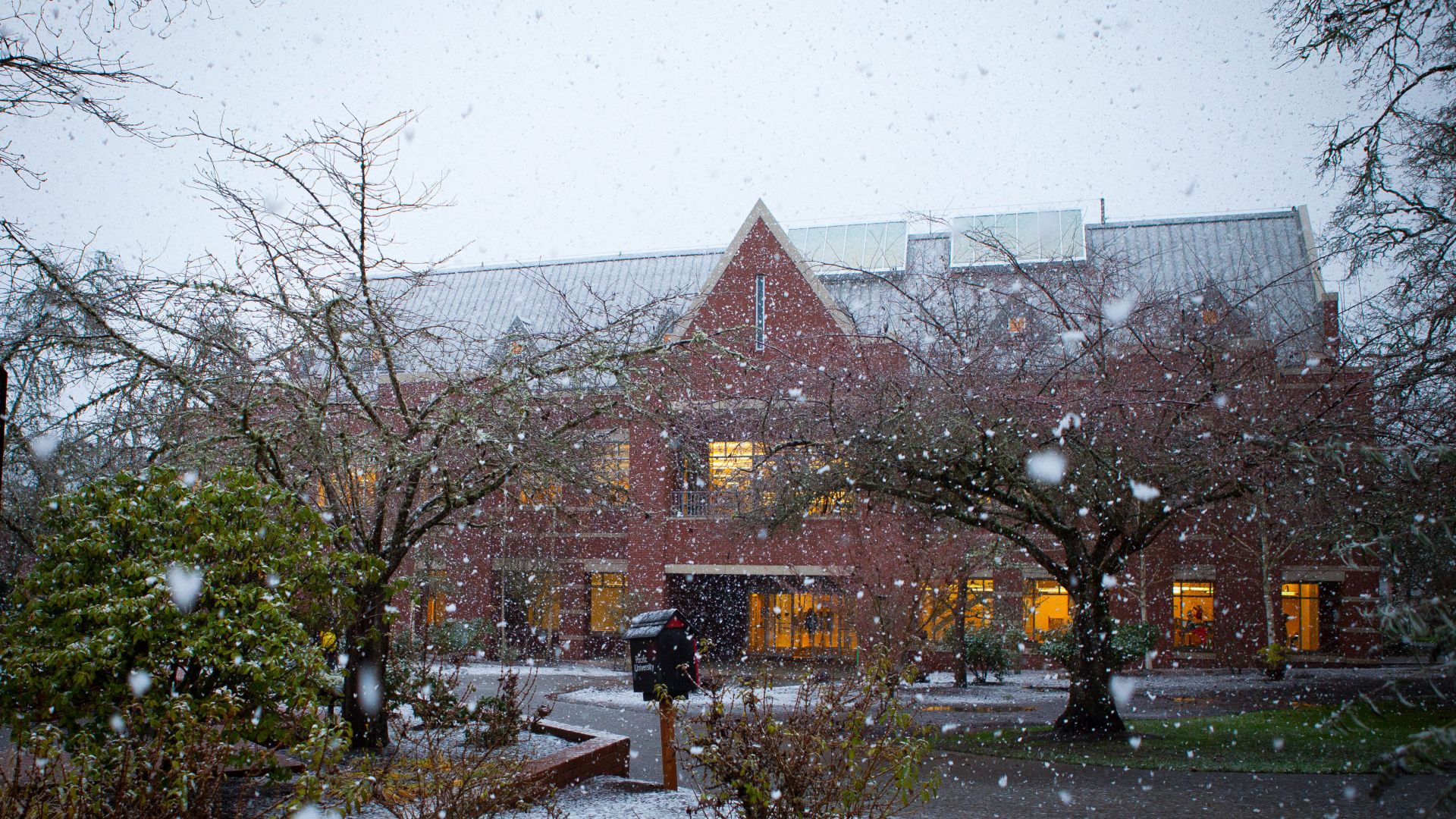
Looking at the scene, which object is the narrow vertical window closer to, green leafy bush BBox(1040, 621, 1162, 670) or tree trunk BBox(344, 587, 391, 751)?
green leafy bush BBox(1040, 621, 1162, 670)

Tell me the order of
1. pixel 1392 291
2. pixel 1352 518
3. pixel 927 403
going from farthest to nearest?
pixel 927 403
pixel 1352 518
pixel 1392 291

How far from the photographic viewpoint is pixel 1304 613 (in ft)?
90.2

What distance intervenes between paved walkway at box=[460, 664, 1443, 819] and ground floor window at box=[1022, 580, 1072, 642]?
557 inches

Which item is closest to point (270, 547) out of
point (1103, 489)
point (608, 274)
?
point (1103, 489)

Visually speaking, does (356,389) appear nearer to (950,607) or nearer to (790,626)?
(950,607)

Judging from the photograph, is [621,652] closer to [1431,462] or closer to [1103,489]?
[1103,489]

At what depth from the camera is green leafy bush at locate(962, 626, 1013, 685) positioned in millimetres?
23469

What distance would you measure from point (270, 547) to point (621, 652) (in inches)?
856

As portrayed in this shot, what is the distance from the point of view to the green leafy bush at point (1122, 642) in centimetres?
1983

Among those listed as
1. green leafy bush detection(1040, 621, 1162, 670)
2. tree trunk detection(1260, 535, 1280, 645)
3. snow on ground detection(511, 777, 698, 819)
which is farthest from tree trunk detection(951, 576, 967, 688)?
snow on ground detection(511, 777, 698, 819)

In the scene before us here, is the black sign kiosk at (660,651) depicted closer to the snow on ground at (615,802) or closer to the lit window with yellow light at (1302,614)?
the snow on ground at (615,802)

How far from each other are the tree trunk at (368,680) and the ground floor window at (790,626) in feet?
57.5

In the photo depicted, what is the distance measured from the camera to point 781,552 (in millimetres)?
26891

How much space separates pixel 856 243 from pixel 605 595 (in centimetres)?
1351
